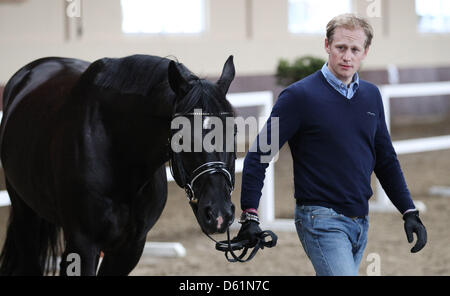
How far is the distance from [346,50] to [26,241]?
2.42 metres

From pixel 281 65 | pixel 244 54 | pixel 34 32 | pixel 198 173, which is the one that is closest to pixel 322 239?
pixel 198 173

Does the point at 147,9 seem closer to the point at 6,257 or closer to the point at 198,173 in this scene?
the point at 6,257

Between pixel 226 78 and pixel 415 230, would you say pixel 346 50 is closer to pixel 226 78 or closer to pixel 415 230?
pixel 226 78

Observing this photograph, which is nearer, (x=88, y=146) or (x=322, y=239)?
(x=322, y=239)

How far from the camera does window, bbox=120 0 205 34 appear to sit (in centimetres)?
1171

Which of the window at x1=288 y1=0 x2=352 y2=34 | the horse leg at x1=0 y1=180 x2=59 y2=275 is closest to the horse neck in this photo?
the horse leg at x1=0 y1=180 x2=59 y2=275

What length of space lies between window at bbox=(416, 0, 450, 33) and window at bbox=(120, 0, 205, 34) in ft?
18.6

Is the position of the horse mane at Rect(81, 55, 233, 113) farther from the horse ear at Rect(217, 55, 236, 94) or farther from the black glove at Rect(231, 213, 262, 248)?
the black glove at Rect(231, 213, 262, 248)

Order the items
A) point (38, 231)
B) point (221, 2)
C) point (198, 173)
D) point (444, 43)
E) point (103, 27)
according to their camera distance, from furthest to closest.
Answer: point (444, 43)
point (221, 2)
point (103, 27)
point (38, 231)
point (198, 173)

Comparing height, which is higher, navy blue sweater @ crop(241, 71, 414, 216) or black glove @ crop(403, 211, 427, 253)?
navy blue sweater @ crop(241, 71, 414, 216)

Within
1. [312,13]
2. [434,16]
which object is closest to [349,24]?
[312,13]

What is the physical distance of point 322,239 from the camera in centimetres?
292

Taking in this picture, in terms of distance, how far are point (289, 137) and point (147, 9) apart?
30.2 ft
